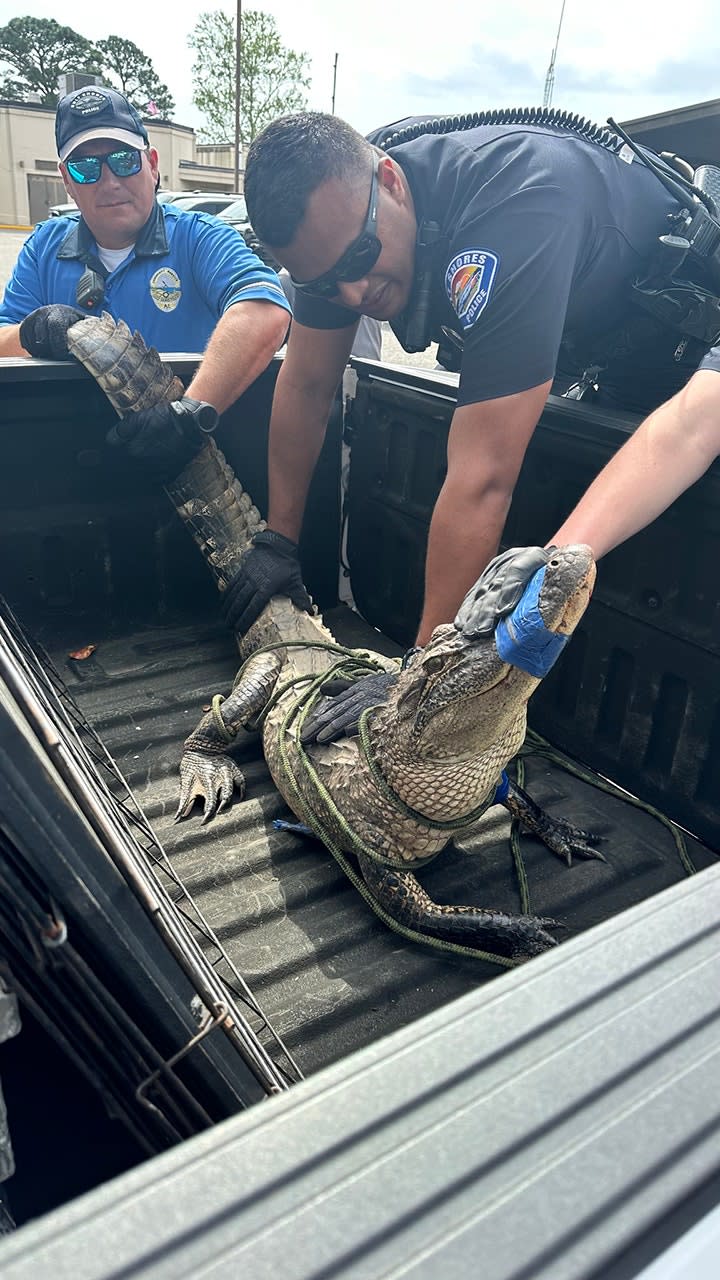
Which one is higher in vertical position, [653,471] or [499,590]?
[653,471]

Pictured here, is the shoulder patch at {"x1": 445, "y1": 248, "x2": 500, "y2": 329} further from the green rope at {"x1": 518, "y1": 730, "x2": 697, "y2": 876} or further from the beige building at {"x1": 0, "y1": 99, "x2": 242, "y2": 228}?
the beige building at {"x1": 0, "y1": 99, "x2": 242, "y2": 228}

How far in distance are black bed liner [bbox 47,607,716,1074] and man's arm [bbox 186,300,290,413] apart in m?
1.05

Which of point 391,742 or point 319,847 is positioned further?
point 319,847

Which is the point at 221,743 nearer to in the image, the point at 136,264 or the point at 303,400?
the point at 303,400

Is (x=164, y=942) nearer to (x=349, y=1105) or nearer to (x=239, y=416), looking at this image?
(x=349, y=1105)

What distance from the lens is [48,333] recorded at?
2.73 meters

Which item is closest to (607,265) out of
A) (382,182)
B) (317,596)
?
(382,182)

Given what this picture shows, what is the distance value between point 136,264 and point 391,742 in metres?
2.54

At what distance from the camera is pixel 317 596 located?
134 inches

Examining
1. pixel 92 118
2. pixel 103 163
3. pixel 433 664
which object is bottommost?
pixel 433 664

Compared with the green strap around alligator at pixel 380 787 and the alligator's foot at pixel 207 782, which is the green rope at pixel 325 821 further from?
the alligator's foot at pixel 207 782

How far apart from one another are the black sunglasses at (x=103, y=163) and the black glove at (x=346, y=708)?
241cm

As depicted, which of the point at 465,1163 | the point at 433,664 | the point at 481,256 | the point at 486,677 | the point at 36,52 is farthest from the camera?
the point at 36,52

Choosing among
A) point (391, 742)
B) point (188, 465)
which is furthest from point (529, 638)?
point (188, 465)
